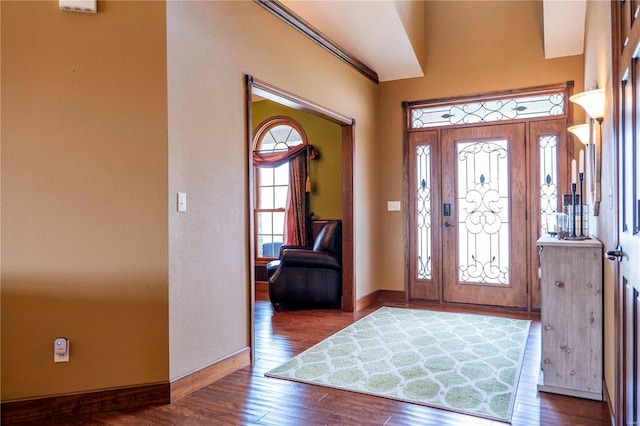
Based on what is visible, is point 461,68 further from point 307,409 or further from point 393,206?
point 307,409

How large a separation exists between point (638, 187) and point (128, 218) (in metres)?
2.49

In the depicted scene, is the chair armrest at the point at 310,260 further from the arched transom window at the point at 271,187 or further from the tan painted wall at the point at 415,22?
the tan painted wall at the point at 415,22

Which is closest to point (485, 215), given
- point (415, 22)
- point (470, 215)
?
point (470, 215)

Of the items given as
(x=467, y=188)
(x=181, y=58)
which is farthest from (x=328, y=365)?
(x=467, y=188)

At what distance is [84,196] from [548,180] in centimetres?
460

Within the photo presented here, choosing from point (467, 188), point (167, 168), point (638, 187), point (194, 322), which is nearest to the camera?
point (638, 187)

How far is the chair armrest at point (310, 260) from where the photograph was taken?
200 inches

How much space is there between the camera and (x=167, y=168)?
2.69m

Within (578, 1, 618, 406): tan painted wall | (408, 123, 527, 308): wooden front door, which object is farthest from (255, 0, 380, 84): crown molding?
(578, 1, 618, 406): tan painted wall

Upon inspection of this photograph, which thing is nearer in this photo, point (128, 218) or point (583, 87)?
point (128, 218)

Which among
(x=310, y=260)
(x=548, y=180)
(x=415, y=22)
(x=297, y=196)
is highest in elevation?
(x=415, y=22)

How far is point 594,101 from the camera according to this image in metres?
2.62

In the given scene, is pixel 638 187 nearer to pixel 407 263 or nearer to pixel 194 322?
pixel 194 322

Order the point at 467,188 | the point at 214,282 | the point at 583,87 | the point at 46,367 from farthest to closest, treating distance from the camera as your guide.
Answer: the point at 467,188, the point at 583,87, the point at 214,282, the point at 46,367
